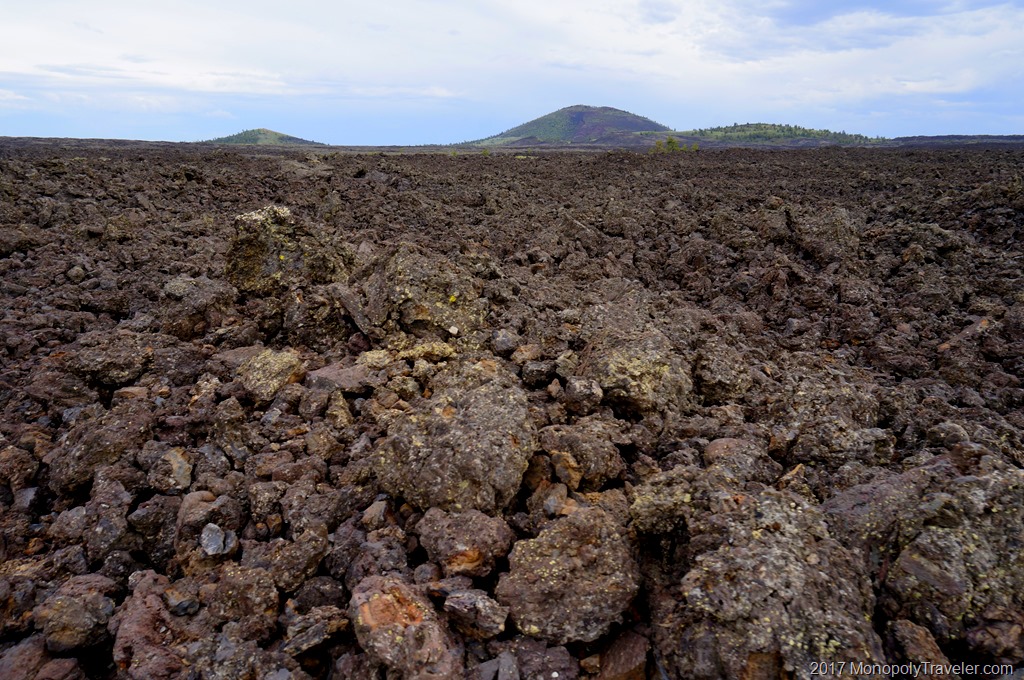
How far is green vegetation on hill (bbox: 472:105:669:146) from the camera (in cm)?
9944

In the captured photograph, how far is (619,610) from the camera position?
2588 mm

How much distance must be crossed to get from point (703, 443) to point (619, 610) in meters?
1.37

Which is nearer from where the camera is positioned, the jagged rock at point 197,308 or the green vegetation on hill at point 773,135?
the jagged rock at point 197,308

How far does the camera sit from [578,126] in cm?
10875

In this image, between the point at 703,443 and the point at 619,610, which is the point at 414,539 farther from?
the point at 703,443

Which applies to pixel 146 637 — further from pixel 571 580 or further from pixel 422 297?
pixel 422 297

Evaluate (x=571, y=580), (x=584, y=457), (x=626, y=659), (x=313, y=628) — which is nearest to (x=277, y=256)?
(x=584, y=457)

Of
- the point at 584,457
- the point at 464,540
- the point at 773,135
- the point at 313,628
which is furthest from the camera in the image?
the point at 773,135

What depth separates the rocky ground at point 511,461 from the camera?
245 cm

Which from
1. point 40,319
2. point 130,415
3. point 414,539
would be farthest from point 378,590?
point 40,319

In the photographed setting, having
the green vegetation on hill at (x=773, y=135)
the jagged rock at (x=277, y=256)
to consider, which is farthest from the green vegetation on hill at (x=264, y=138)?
the jagged rock at (x=277, y=256)

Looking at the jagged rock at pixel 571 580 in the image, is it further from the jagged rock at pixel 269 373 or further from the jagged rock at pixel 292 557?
the jagged rock at pixel 269 373

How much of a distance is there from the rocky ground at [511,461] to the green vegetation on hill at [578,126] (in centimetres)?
9104

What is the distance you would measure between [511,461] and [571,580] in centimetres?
76
